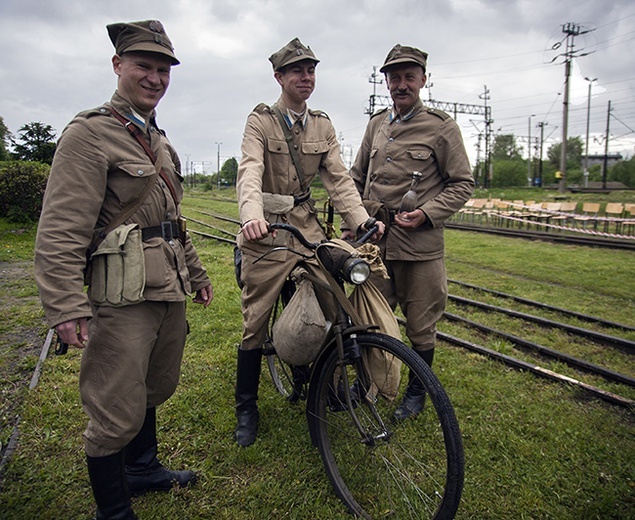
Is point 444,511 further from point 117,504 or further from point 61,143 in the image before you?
point 61,143

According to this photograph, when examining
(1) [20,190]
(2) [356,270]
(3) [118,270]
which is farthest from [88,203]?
(1) [20,190]

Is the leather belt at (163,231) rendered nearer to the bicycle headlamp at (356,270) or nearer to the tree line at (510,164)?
the bicycle headlamp at (356,270)

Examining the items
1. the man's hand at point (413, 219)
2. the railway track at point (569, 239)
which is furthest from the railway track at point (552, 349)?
the railway track at point (569, 239)

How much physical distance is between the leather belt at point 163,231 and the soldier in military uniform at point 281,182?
0.53 meters

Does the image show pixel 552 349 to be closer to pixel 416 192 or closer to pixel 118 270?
pixel 416 192

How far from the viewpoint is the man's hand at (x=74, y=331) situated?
1872 millimetres

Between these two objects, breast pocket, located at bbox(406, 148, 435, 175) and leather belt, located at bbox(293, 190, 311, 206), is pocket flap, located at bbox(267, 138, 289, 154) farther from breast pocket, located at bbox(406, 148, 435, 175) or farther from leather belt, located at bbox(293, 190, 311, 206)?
breast pocket, located at bbox(406, 148, 435, 175)

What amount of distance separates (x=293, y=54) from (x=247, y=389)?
219 cm

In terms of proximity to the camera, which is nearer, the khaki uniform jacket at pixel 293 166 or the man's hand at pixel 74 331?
the man's hand at pixel 74 331

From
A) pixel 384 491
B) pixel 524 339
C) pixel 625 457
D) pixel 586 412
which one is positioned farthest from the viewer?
pixel 524 339

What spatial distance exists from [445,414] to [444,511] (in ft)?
1.45

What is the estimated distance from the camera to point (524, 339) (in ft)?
16.4

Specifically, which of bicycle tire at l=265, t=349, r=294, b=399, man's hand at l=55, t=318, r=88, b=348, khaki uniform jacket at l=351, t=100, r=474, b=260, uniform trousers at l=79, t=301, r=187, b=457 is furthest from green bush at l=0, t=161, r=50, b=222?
man's hand at l=55, t=318, r=88, b=348

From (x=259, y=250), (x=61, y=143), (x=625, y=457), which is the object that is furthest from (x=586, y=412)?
(x=61, y=143)
